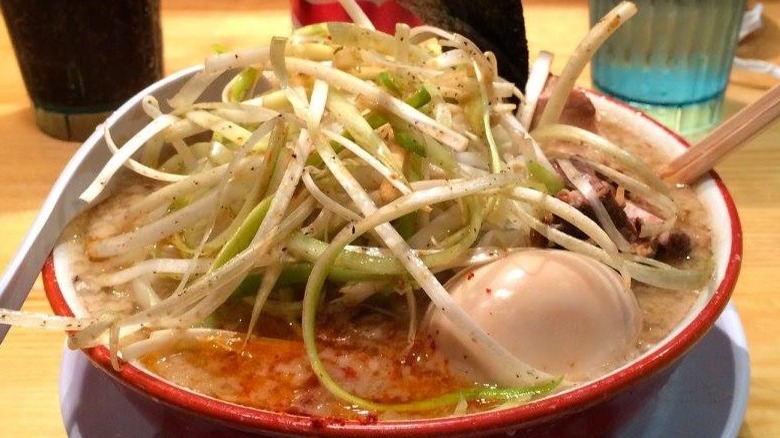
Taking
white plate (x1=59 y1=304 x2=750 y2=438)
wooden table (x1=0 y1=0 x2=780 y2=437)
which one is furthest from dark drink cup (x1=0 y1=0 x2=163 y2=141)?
white plate (x1=59 y1=304 x2=750 y2=438)

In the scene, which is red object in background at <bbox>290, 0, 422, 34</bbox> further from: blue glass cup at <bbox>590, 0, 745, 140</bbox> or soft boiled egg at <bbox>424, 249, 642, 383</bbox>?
soft boiled egg at <bbox>424, 249, 642, 383</bbox>

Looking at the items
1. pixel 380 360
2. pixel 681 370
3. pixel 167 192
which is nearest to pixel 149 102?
pixel 167 192

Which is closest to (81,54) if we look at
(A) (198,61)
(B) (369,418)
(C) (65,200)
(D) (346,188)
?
(A) (198,61)

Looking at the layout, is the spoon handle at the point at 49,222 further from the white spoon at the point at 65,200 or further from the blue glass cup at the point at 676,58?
the blue glass cup at the point at 676,58

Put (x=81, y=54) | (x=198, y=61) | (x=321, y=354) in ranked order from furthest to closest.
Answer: (x=198, y=61) → (x=81, y=54) → (x=321, y=354)

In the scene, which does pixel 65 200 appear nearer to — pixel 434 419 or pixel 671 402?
pixel 434 419

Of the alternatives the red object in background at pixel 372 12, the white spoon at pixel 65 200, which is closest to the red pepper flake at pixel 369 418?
the white spoon at pixel 65 200
